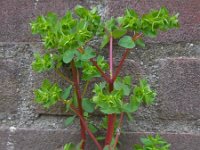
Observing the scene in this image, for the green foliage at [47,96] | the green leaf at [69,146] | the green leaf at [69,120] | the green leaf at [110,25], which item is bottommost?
the green leaf at [69,146]

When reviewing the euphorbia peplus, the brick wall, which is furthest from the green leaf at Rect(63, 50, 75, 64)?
the brick wall

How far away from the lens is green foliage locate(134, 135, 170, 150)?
1.95ft

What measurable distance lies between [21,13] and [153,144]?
0.85ft

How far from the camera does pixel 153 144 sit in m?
0.59

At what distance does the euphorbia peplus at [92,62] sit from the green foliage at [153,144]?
0.11ft

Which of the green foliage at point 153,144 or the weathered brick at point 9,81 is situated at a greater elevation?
the weathered brick at point 9,81

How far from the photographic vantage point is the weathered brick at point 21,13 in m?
0.67

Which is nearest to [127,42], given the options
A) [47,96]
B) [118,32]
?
[118,32]

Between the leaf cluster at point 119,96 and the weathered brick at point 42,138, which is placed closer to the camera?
the leaf cluster at point 119,96

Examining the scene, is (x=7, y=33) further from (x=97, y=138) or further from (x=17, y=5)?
(x=97, y=138)

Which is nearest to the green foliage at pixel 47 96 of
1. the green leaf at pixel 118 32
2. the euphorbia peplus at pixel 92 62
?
the euphorbia peplus at pixel 92 62

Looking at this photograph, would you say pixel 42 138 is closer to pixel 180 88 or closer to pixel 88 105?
pixel 88 105

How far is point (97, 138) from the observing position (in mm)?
637

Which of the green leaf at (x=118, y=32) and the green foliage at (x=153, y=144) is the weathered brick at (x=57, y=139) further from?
the green leaf at (x=118, y=32)
